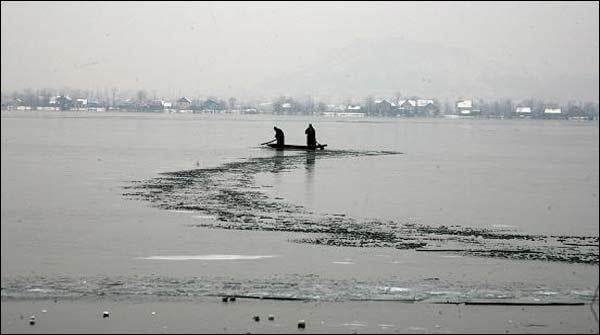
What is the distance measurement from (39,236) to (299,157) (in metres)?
30.5

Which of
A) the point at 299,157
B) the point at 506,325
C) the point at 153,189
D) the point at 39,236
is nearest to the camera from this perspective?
the point at 506,325

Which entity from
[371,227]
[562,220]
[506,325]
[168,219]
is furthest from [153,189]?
[506,325]

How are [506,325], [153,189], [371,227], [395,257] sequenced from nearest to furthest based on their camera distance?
[506,325], [395,257], [371,227], [153,189]

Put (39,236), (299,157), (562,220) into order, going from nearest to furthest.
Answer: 1. (39,236)
2. (562,220)
3. (299,157)

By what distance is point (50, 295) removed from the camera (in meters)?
12.4

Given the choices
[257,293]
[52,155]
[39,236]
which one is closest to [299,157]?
[52,155]

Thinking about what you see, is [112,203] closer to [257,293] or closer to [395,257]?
[395,257]

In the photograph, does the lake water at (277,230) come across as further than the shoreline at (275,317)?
Yes

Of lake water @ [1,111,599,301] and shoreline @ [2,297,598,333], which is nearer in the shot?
shoreline @ [2,297,598,333]

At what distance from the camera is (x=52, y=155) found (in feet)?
163

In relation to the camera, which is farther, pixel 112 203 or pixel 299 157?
pixel 299 157

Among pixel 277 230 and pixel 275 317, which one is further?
pixel 277 230

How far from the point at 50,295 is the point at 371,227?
959 cm

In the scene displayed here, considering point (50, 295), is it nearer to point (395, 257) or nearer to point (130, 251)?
point (130, 251)
